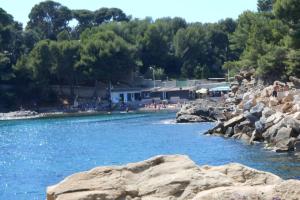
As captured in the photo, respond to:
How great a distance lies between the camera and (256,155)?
41.6m

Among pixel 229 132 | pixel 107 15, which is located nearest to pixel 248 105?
pixel 229 132

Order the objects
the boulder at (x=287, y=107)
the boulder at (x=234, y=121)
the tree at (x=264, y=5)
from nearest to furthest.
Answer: the boulder at (x=287, y=107), the boulder at (x=234, y=121), the tree at (x=264, y=5)

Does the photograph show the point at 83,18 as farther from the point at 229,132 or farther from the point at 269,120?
the point at 269,120

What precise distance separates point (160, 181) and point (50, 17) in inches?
6228

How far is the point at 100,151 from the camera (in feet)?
178

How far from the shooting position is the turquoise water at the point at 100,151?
36.3 metres

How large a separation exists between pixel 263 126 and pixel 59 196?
36.3 m

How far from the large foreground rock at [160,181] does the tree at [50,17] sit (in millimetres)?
153422

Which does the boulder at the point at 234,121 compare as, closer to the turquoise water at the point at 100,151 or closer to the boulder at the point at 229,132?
the boulder at the point at 229,132

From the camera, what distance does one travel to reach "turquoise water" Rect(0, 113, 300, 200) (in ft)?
119

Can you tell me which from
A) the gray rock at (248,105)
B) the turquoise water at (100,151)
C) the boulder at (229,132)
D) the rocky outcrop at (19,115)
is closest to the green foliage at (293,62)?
the gray rock at (248,105)

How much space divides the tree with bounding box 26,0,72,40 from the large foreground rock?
503 ft

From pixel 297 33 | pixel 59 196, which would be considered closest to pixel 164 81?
pixel 297 33

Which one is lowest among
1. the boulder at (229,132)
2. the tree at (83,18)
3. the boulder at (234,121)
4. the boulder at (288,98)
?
the boulder at (229,132)
